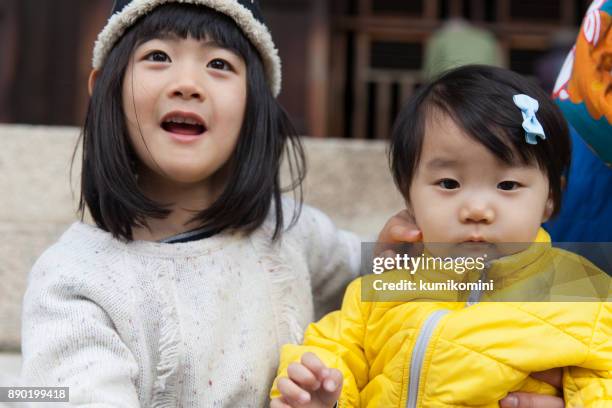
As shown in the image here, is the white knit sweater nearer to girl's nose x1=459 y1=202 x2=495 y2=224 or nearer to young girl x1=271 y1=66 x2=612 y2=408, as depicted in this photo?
young girl x1=271 y1=66 x2=612 y2=408

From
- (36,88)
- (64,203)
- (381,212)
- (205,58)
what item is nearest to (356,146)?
(381,212)

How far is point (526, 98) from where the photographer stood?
1209 millimetres

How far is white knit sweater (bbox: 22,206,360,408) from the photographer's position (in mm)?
1190

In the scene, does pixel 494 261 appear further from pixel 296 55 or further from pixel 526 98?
pixel 296 55

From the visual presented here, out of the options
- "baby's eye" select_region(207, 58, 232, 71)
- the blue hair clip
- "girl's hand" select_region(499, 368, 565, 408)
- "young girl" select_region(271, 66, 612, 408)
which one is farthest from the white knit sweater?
the blue hair clip

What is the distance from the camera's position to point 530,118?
1.18 m

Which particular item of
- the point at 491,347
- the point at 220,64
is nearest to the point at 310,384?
the point at 491,347

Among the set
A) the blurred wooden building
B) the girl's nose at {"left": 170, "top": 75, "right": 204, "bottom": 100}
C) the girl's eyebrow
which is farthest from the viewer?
the blurred wooden building

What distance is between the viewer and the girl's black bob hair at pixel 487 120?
3.94ft

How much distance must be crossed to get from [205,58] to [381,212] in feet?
3.61

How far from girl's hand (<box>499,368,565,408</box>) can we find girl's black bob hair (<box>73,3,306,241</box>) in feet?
1.89

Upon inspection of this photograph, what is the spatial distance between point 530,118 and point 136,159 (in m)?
0.74

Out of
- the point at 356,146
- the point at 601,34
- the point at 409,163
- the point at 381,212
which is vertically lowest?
the point at 381,212

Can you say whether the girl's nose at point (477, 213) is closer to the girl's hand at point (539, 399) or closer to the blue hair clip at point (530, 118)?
the blue hair clip at point (530, 118)
